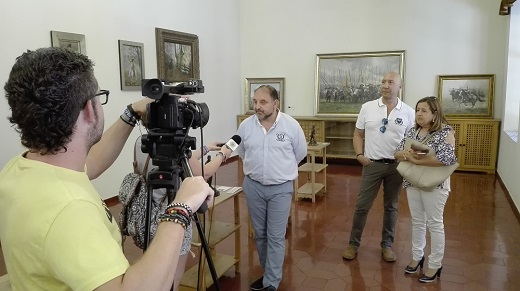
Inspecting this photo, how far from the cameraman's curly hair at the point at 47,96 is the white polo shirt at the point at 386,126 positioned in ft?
8.97

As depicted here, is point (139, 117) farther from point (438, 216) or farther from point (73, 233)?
point (438, 216)

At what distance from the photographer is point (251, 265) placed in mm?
3346

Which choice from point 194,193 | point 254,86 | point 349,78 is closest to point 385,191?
point 194,193

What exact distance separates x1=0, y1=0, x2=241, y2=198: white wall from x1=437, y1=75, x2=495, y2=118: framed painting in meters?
4.10

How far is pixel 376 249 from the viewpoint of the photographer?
3.64 metres

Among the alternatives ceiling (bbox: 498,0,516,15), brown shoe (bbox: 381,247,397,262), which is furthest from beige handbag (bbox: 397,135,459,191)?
ceiling (bbox: 498,0,516,15)

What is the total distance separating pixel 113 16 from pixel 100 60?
651 millimetres

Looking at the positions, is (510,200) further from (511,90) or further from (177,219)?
(177,219)

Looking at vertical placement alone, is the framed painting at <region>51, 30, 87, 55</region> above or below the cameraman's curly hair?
above

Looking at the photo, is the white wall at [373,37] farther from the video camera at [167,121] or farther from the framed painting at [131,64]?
the video camera at [167,121]

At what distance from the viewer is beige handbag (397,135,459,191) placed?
2812 millimetres

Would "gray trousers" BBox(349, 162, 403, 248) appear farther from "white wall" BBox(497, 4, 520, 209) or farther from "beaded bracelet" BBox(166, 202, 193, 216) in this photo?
"white wall" BBox(497, 4, 520, 209)

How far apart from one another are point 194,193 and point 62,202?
31 centimetres

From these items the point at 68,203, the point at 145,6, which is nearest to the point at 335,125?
the point at 145,6
